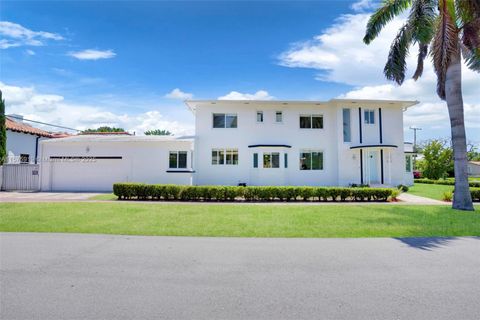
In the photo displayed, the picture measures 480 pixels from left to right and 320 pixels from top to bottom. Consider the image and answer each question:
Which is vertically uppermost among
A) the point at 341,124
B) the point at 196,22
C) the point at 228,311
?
the point at 196,22

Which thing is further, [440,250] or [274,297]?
[440,250]

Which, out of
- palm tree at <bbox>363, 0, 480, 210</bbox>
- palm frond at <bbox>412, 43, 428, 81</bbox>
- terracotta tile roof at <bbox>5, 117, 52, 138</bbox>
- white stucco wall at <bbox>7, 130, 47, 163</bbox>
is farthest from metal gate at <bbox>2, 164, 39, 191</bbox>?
palm frond at <bbox>412, 43, 428, 81</bbox>

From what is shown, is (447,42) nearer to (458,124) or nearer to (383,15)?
(383,15)

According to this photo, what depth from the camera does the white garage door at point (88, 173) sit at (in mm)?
21719

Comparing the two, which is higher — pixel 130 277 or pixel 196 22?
pixel 196 22

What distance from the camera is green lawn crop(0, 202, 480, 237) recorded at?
856 cm

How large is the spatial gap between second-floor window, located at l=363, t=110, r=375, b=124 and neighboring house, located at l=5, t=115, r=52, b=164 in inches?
1104

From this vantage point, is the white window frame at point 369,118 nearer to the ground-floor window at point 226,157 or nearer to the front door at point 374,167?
the front door at point 374,167

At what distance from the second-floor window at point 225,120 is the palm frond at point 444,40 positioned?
12903mm

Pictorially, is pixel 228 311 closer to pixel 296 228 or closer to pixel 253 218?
pixel 296 228

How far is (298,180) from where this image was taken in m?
22.6

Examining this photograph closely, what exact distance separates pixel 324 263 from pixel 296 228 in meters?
3.33

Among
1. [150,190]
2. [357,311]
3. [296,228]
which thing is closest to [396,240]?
[296,228]

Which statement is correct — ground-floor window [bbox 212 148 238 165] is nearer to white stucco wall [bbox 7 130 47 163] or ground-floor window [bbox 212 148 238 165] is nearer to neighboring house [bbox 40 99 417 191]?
neighboring house [bbox 40 99 417 191]
